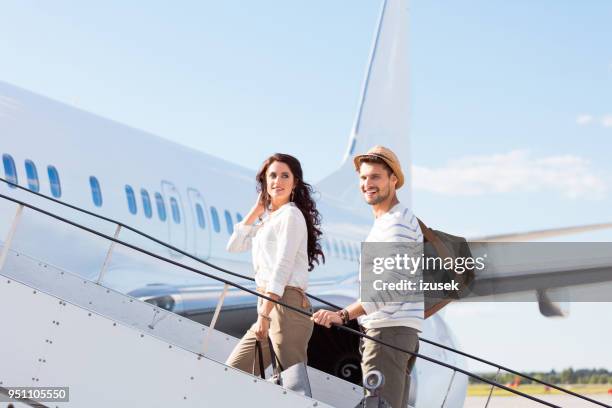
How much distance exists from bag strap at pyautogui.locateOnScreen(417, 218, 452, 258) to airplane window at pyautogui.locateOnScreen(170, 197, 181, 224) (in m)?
5.85

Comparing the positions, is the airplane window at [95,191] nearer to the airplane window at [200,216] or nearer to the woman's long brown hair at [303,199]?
the airplane window at [200,216]

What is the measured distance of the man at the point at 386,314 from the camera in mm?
3424

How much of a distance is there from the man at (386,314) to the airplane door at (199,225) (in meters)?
6.07

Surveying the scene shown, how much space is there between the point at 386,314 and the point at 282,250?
0.54 metres

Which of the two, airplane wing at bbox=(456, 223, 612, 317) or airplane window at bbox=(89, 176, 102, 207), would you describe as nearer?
airplane window at bbox=(89, 176, 102, 207)

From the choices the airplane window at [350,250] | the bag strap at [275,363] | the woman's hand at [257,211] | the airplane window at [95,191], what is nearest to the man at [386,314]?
the bag strap at [275,363]

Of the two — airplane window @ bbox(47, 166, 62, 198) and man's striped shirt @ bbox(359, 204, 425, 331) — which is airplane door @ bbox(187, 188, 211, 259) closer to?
airplane window @ bbox(47, 166, 62, 198)

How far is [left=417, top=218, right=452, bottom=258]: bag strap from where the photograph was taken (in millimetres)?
3377

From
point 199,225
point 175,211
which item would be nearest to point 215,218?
point 199,225

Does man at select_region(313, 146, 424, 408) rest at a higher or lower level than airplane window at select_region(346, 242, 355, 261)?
lower

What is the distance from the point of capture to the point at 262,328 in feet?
12.3

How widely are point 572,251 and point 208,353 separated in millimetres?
5803

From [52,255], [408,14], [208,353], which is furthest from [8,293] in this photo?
[408,14]

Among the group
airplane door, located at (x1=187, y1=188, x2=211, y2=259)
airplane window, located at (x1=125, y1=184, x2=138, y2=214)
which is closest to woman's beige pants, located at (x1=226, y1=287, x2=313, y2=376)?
airplane window, located at (x1=125, y1=184, x2=138, y2=214)
